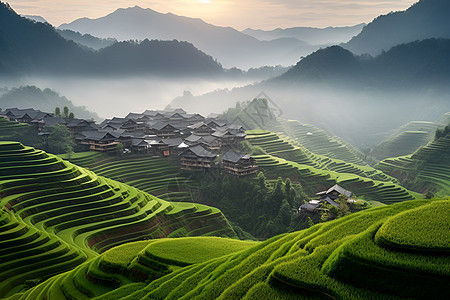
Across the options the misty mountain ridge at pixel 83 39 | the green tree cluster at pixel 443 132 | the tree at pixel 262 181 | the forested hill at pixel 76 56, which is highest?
the misty mountain ridge at pixel 83 39

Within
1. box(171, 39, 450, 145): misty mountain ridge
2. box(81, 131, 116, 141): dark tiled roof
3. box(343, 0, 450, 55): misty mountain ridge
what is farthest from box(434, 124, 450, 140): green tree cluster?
box(343, 0, 450, 55): misty mountain ridge

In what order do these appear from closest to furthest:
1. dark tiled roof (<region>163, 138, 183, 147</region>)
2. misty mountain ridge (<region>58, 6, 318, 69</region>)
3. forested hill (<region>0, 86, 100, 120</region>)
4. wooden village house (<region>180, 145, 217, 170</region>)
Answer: wooden village house (<region>180, 145, 217, 170</region>) < dark tiled roof (<region>163, 138, 183, 147</region>) < forested hill (<region>0, 86, 100, 120</region>) < misty mountain ridge (<region>58, 6, 318, 69</region>)

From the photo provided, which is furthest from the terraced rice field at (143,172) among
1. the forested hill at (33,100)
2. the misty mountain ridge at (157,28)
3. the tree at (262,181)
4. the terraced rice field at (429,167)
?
the misty mountain ridge at (157,28)

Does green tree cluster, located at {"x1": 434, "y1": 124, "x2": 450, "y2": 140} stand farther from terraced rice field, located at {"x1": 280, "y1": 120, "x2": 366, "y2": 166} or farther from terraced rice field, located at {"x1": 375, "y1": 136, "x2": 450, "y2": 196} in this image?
terraced rice field, located at {"x1": 280, "y1": 120, "x2": 366, "y2": 166}

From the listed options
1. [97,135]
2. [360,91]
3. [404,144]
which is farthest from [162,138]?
[360,91]

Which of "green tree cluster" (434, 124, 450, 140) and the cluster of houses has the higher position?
the cluster of houses

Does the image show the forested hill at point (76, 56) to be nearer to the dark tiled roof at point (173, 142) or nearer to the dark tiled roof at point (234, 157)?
the dark tiled roof at point (173, 142)

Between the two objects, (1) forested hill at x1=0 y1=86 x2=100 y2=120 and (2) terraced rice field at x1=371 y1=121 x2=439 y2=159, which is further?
(1) forested hill at x1=0 y1=86 x2=100 y2=120
